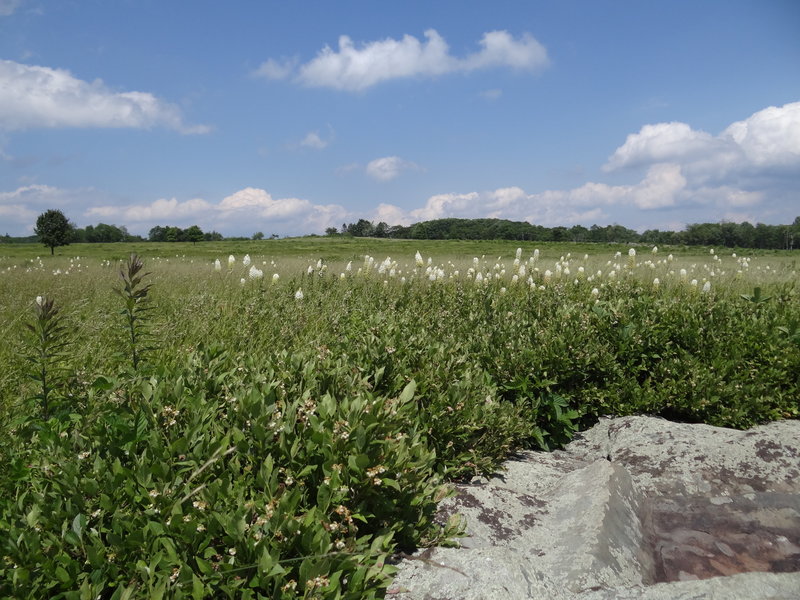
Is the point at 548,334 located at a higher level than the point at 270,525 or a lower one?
higher

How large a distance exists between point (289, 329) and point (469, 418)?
100 inches

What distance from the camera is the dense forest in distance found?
102312 mm

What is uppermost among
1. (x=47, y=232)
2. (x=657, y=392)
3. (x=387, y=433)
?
(x=47, y=232)

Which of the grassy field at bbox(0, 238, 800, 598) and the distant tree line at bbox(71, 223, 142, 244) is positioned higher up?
the distant tree line at bbox(71, 223, 142, 244)

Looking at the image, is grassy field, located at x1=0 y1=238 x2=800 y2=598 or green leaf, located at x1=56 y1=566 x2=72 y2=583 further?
grassy field, located at x1=0 y1=238 x2=800 y2=598

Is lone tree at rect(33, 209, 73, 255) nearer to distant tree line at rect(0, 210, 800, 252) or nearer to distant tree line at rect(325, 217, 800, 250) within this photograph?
distant tree line at rect(0, 210, 800, 252)

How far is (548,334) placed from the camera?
5.05m

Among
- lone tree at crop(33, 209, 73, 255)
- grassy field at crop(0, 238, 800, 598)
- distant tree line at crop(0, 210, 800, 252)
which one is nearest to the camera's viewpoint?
grassy field at crop(0, 238, 800, 598)

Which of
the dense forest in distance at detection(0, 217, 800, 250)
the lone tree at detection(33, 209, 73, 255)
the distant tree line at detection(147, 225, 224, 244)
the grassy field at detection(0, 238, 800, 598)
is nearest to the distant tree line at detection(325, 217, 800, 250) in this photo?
the dense forest in distance at detection(0, 217, 800, 250)

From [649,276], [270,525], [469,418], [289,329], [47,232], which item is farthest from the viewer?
[47,232]

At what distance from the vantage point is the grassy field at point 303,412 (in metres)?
1.98

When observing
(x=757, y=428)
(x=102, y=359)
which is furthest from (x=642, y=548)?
(x=102, y=359)

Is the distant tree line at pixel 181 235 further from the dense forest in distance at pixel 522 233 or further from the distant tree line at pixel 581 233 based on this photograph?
the distant tree line at pixel 581 233

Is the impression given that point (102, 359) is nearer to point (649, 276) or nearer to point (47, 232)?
point (649, 276)
